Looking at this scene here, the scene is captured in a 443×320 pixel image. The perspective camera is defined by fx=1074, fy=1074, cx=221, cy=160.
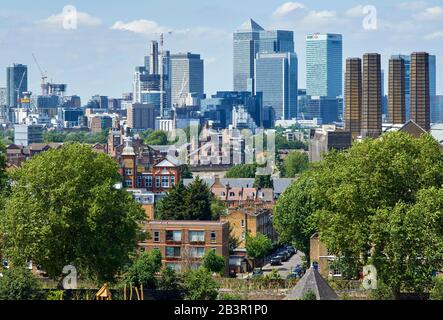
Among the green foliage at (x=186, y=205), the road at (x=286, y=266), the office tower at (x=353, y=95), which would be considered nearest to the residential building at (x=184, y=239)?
the road at (x=286, y=266)

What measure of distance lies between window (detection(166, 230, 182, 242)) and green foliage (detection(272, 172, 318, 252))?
2136 millimetres

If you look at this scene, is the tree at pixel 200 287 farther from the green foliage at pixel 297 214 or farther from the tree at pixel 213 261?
the green foliage at pixel 297 214

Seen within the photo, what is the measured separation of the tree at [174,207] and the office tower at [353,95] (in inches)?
1079

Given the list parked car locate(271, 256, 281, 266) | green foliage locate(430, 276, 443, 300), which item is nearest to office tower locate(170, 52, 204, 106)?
parked car locate(271, 256, 281, 266)

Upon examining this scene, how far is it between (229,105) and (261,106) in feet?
12.0

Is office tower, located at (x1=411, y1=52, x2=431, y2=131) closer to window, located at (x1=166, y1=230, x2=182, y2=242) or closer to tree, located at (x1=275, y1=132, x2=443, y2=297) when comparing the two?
window, located at (x1=166, y1=230, x2=182, y2=242)

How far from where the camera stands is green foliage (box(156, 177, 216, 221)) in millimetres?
24625

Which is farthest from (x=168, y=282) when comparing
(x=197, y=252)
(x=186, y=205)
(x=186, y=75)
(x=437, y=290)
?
(x=186, y=75)

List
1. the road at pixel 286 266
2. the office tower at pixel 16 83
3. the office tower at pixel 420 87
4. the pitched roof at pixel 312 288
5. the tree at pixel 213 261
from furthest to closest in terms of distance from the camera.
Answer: the office tower at pixel 16 83, the office tower at pixel 420 87, the road at pixel 286 266, the tree at pixel 213 261, the pitched roof at pixel 312 288

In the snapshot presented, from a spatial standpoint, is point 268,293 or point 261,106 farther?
point 261,106

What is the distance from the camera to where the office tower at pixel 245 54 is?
434ft
